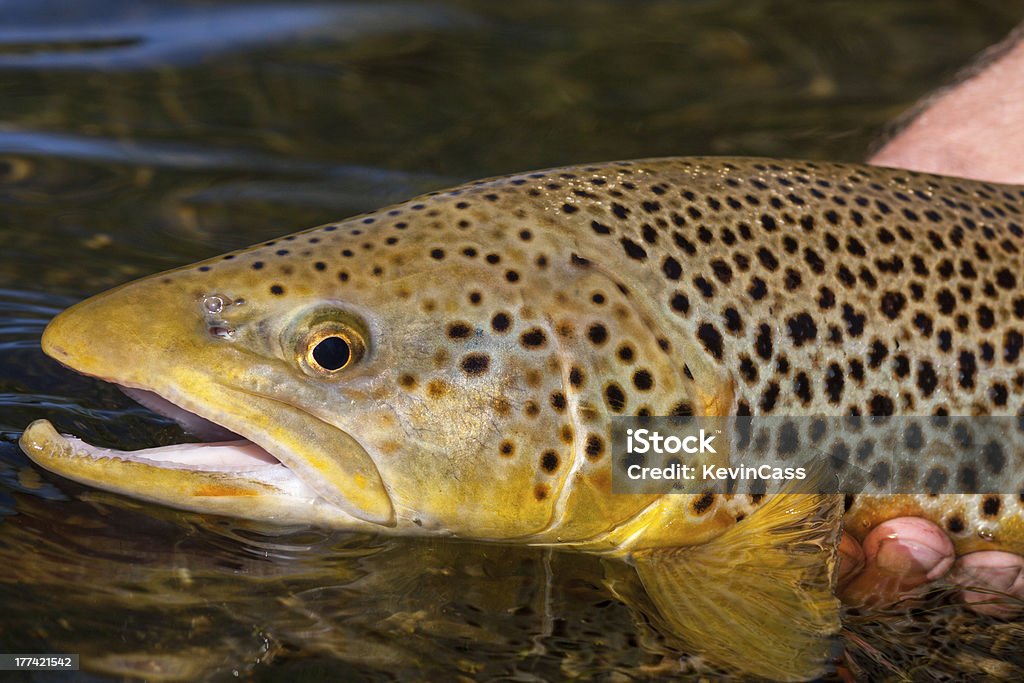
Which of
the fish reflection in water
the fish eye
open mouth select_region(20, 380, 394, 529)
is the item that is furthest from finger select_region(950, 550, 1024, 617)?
the fish eye

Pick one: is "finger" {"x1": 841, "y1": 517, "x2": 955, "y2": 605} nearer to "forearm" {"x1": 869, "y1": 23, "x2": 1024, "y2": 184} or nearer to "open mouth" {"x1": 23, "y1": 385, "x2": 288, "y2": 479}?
"open mouth" {"x1": 23, "y1": 385, "x2": 288, "y2": 479}

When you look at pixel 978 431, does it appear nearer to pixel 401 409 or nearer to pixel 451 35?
pixel 401 409

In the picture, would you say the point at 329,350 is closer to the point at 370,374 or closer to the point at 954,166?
the point at 370,374

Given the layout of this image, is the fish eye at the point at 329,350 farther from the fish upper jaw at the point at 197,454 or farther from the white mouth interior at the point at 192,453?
the white mouth interior at the point at 192,453

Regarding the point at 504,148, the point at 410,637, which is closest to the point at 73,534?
the point at 410,637

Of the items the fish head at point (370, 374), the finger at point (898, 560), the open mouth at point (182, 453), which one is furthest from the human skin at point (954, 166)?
the open mouth at point (182, 453)
